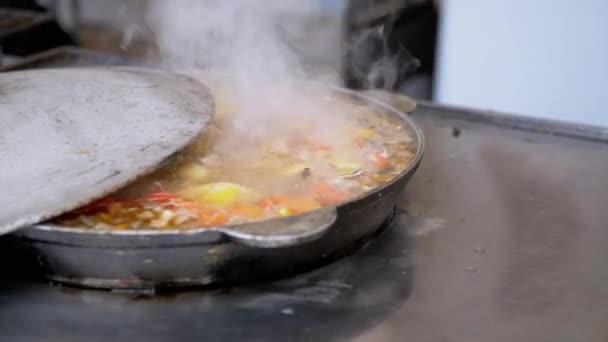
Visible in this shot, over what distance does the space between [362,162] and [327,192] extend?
0.18 meters

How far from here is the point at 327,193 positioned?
139 cm

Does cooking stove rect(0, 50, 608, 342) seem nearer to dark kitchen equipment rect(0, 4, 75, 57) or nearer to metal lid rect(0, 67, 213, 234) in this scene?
metal lid rect(0, 67, 213, 234)

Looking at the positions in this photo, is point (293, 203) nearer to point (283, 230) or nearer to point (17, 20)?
point (283, 230)

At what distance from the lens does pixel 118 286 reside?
1.28 metres

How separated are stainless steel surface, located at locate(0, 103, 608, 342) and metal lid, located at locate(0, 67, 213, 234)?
18cm

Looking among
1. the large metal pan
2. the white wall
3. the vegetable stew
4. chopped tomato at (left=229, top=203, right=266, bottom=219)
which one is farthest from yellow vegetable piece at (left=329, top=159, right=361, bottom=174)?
the white wall

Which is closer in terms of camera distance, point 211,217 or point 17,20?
point 211,217

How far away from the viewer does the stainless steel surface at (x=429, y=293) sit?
3.92 ft

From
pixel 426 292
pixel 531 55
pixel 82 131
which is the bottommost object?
pixel 426 292

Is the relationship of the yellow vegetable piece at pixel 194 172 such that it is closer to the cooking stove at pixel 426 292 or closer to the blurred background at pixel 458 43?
the cooking stove at pixel 426 292

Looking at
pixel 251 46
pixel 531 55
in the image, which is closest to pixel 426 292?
pixel 251 46

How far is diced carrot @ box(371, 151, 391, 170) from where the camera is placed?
1523 mm

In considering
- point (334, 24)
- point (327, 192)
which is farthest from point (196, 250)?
point (334, 24)

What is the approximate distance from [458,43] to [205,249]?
1.80 meters
